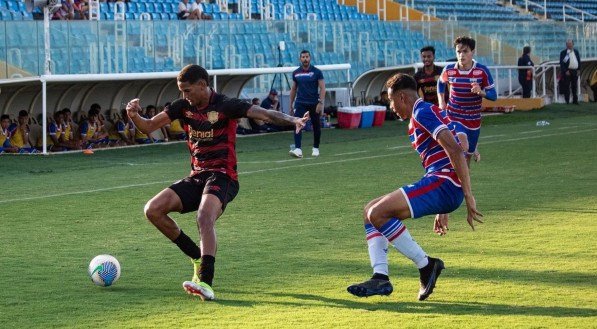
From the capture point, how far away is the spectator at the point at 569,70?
3916cm

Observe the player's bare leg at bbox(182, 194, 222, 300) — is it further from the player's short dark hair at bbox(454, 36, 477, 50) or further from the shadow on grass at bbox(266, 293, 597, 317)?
the player's short dark hair at bbox(454, 36, 477, 50)

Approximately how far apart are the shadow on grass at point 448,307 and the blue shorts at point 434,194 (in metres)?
0.66

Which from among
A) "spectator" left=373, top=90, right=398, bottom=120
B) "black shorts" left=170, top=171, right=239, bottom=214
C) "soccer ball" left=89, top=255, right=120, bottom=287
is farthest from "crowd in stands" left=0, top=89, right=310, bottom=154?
"black shorts" left=170, top=171, right=239, bottom=214

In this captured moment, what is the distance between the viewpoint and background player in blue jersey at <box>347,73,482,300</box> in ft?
28.7

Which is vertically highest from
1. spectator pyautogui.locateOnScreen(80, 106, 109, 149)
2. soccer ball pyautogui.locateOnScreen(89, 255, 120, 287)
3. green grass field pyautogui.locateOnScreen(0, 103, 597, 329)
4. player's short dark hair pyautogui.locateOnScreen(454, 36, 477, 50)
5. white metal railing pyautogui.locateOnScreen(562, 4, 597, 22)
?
white metal railing pyautogui.locateOnScreen(562, 4, 597, 22)

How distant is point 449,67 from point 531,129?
1291 cm

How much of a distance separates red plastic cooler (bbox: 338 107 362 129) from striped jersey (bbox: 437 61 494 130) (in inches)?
540

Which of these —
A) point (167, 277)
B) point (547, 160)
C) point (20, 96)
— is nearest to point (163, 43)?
point (20, 96)

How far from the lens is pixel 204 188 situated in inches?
372

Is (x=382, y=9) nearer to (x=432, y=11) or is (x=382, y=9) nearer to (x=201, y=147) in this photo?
(x=432, y=11)

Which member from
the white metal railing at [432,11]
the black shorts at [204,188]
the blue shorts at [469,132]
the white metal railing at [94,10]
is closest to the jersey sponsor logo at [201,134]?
the black shorts at [204,188]

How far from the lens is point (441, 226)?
391 inches

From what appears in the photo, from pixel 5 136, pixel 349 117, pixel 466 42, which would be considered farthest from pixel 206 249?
pixel 349 117

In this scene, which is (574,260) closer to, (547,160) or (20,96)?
(547,160)
